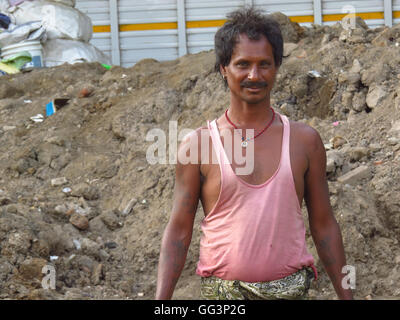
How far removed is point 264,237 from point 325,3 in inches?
300

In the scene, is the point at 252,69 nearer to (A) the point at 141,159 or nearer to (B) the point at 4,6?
(A) the point at 141,159

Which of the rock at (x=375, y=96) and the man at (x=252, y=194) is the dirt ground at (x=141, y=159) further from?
the man at (x=252, y=194)

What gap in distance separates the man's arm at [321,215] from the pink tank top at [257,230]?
119 mm

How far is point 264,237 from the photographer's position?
90.1 inches

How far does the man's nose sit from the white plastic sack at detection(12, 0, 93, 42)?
5963 millimetres

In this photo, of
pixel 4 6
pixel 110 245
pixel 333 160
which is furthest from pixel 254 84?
pixel 4 6

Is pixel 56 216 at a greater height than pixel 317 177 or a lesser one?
lesser

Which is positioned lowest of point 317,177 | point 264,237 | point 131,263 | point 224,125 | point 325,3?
point 131,263

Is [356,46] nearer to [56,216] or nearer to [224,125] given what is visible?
[56,216]

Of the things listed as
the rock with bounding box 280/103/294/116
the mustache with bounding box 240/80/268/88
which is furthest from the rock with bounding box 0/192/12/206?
the mustache with bounding box 240/80/268/88

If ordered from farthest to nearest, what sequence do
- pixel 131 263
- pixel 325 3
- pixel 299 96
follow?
pixel 325 3
pixel 299 96
pixel 131 263

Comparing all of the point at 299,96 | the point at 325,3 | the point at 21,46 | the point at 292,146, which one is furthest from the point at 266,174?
the point at 325,3

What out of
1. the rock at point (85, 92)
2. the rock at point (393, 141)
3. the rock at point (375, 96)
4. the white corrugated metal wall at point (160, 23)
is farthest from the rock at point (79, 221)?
the white corrugated metal wall at point (160, 23)

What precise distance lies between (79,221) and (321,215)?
9.30 ft
